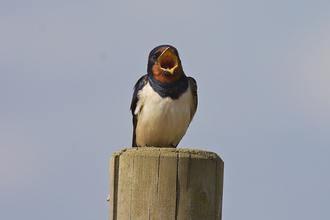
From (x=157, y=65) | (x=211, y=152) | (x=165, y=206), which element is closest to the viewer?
(x=165, y=206)

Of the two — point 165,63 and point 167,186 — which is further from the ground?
point 165,63

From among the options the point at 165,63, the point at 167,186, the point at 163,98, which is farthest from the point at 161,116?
the point at 167,186

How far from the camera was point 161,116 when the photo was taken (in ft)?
24.9

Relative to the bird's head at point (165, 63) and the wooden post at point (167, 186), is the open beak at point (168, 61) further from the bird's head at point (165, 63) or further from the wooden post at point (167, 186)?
the wooden post at point (167, 186)

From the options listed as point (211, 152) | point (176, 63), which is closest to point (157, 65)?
point (176, 63)

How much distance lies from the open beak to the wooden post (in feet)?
11.2

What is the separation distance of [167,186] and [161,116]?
3.64 m

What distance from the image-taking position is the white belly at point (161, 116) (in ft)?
24.9

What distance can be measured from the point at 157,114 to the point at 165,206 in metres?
3.70

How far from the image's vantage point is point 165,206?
13.1 feet

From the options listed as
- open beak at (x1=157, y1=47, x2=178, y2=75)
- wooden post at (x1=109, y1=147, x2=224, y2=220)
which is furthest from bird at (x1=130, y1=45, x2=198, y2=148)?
wooden post at (x1=109, y1=147, x2=224, y2=220)

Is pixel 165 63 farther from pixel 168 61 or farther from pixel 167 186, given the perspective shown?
pixel 167 186

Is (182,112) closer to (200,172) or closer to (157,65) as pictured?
(157,65)

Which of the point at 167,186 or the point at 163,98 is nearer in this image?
the point at 167,186
